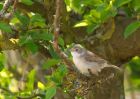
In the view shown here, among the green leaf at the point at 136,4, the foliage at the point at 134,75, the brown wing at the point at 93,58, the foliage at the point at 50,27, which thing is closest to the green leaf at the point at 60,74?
the foliage at the point at 50,27

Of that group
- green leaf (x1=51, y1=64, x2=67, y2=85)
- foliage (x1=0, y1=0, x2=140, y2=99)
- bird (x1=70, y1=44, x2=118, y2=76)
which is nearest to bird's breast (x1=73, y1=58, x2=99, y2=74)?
bird (x1=70, y1=44, x2=118, y2=76)

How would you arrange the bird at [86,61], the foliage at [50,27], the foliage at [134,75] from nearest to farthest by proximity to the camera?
the foliage at [50,27] < the bird at [86,61] < the foliage at [134,75]

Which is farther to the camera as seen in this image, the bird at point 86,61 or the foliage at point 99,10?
the bird at point 86,61

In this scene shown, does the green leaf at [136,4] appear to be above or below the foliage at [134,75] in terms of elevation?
below

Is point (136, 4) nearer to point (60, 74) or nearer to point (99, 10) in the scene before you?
point (99, 10)

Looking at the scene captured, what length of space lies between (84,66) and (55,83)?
380 millimetres

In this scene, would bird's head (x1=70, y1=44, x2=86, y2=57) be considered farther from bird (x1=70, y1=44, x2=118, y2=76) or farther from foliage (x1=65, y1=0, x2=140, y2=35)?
foliage (x1=65, y1=0, x2=140, y2=35)

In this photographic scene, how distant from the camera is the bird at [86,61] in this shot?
2781 millimetres

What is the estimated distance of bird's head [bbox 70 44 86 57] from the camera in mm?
2811

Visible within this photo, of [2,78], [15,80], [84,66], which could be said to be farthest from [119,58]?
[15,80]

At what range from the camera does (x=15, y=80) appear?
462 cm

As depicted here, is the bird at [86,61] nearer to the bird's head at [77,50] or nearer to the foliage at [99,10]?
the bird's head at [77,50]

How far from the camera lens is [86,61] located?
9.61ft

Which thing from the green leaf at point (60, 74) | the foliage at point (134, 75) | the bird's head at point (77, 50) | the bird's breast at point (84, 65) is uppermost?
the foliage at point (134, 75)
